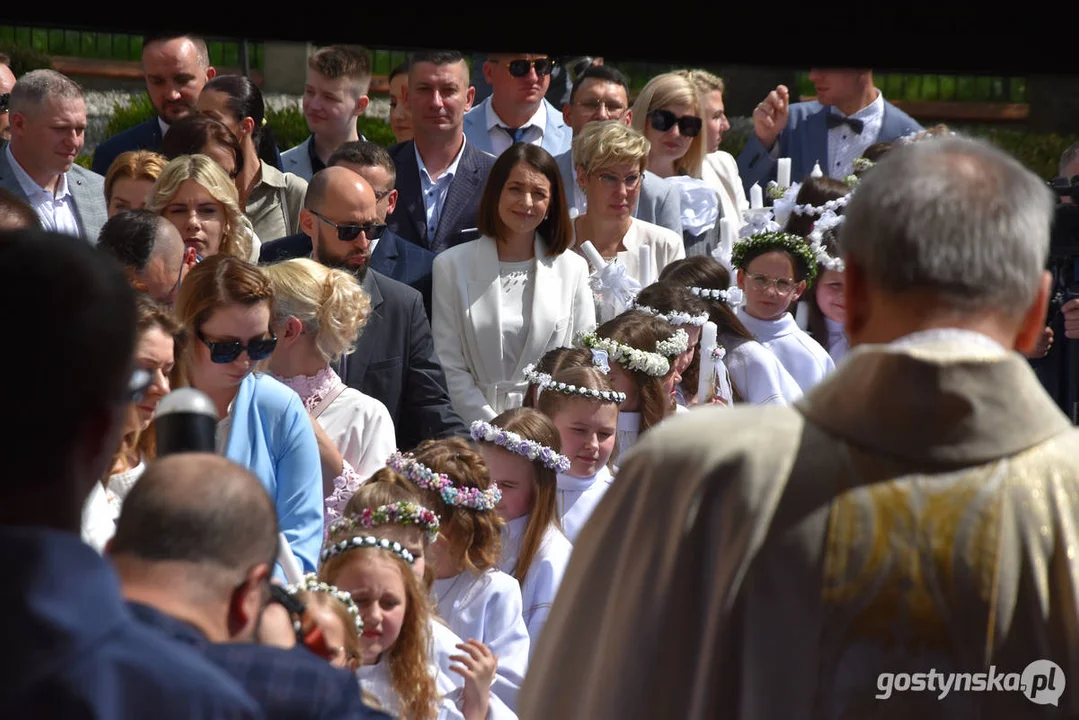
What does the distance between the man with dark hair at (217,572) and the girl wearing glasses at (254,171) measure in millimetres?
5294

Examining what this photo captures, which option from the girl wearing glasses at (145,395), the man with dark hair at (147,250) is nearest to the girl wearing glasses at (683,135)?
the man with dark hair at (147,250)

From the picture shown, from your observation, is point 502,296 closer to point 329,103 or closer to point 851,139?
point 329,103

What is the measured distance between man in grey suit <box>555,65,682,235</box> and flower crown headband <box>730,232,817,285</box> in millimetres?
696

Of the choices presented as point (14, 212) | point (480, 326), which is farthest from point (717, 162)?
point (14, 212)

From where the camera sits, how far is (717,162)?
9398 mm

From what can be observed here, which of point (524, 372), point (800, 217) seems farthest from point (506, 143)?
point (524, 372)

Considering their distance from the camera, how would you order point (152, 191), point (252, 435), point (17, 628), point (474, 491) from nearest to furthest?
point (17, 628)
point (252, 435)
point (474, 491)
point (152, 191)

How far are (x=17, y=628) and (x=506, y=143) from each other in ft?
24.0

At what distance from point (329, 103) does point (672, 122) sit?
180 cm

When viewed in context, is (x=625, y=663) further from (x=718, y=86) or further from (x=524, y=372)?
(x=718, y=86)

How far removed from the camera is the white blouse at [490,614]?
529 cm

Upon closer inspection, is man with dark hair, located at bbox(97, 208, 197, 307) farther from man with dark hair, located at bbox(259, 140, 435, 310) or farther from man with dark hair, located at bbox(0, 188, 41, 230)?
man with dark hair, located at bbox(259, 140, 435, 310)

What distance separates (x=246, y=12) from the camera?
1350 millimetres

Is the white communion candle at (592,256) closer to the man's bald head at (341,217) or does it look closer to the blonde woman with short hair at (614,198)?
the blonde woman with short hair at (614,198)
